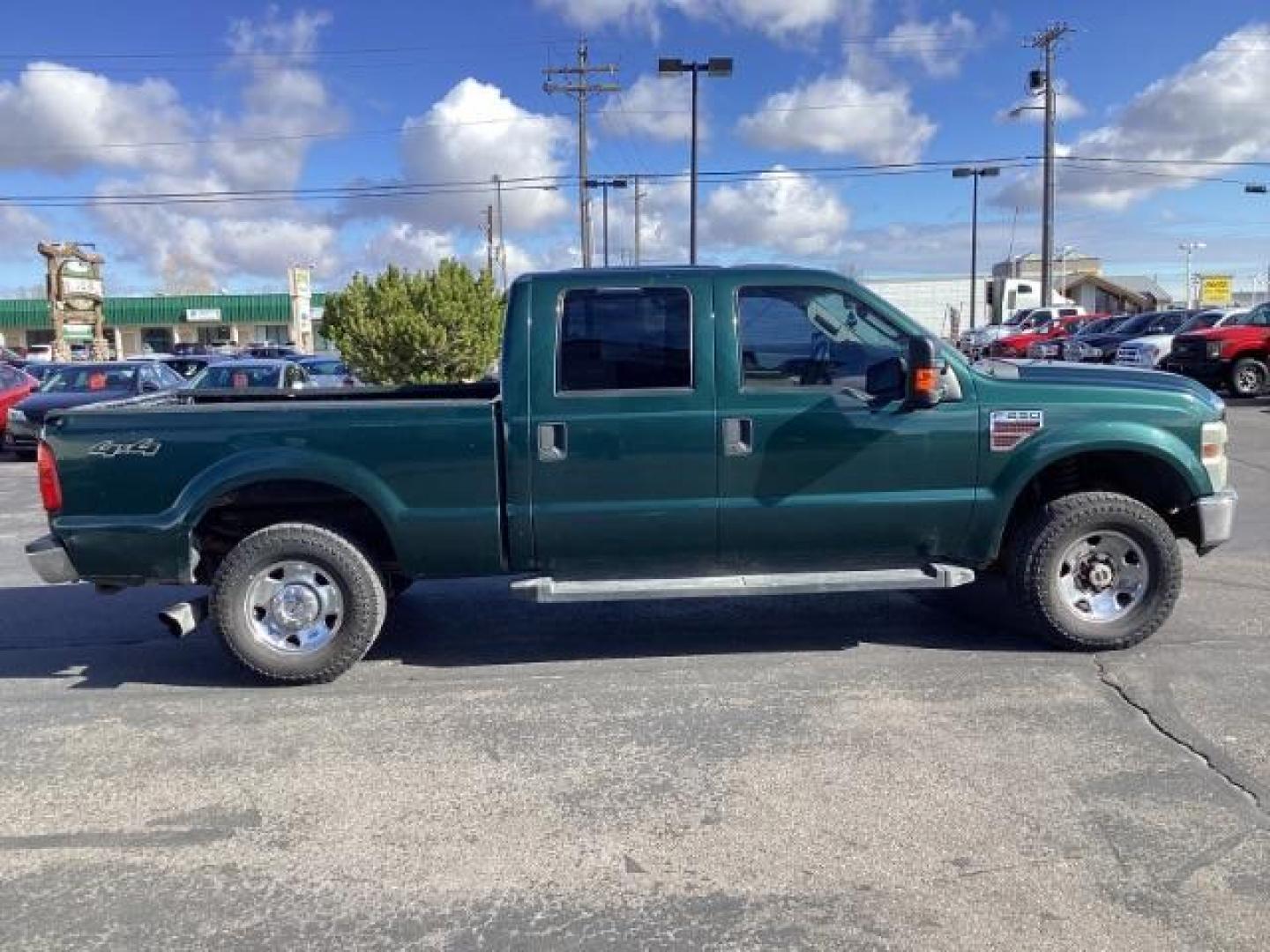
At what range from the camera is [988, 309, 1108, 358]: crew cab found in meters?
33.9

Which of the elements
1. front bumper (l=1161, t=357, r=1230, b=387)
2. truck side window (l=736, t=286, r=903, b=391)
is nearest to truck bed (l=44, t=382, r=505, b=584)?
truck side window (l=736, t=286, r=903, b=391)

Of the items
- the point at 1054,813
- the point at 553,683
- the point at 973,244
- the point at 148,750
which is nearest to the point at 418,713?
the point at 553,683

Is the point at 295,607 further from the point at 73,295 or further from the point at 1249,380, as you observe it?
the point at 73,295

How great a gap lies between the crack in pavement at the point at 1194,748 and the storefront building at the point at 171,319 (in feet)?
279

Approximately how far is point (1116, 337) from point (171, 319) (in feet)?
255

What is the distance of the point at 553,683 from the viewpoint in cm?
520

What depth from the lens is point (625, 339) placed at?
516 centimetres

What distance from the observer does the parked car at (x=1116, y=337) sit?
1049 inches

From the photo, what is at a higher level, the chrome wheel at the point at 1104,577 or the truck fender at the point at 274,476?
the truck fender at the point at 274,476

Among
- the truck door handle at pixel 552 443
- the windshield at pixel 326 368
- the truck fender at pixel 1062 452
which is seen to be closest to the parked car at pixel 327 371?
the windshield at pixel 326 368

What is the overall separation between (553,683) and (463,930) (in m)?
2.15

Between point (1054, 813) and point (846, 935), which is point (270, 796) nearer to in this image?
point (846, 935)

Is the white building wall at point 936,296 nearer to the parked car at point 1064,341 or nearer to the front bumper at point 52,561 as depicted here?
the parked car at point 1064,341

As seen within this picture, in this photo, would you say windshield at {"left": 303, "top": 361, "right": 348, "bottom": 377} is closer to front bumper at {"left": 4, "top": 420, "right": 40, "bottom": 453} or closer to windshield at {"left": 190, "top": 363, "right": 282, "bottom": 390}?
windshield at {"left": 190, "top": 363, "right": 282, "bottom": 390}
